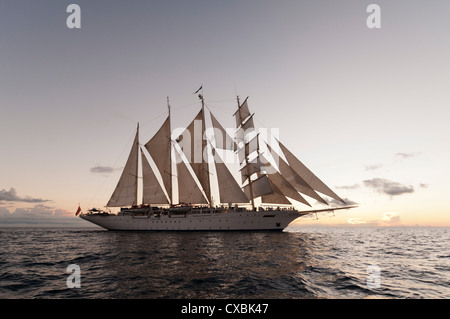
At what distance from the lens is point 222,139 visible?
54.3m

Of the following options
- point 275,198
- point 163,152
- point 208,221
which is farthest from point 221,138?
point 208,221

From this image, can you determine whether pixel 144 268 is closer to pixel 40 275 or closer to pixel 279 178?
pixel 40 275

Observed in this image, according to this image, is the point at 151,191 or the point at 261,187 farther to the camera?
the point at 151,191

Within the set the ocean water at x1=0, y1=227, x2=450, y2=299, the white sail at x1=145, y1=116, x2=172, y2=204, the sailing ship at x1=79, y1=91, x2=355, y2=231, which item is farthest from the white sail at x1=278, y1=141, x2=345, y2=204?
the white sail at x1=145, y1=116, x2=172, y2=204

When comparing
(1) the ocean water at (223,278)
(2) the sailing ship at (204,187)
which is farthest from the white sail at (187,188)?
(1) the ocean water at (223,278)

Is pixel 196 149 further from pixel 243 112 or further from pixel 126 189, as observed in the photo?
pixel 126 189

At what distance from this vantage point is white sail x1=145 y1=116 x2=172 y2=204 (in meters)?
58.1

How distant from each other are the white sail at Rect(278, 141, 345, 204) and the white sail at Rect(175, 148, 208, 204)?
67.2 ft

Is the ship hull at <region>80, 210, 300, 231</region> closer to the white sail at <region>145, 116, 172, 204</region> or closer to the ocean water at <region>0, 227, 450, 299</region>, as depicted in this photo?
the white sail at <region>145, 116, 172, 204</region>

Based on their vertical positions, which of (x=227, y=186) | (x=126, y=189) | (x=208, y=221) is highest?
(x=227, y=186)

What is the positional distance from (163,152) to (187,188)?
1124cm

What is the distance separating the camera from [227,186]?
52.0 metres
